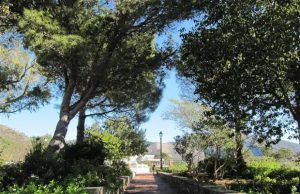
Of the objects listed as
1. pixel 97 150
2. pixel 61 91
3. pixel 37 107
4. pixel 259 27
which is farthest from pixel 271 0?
pixel 37 107

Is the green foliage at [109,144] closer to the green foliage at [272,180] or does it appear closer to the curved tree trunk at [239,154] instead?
the curved tree trunk at [239,154]

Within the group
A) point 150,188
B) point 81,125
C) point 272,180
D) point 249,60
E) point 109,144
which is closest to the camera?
point 249,60

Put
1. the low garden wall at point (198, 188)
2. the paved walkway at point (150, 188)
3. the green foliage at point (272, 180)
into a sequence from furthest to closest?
the paved walkway at point (150, 188) < the green foliage at point (272, 180) < the low garden wall at point (198, 188)

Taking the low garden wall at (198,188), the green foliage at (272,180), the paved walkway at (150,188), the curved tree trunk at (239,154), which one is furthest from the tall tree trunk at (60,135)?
the curved tree trunk at (239,154)

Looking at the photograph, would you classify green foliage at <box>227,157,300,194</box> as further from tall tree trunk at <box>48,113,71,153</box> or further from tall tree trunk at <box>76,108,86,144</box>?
tall tree trunk at <box>76,108,86,144</box>

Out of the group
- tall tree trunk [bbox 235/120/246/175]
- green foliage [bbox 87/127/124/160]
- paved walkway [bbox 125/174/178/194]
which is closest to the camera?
paved walkway [bbox 125/174/178/194]

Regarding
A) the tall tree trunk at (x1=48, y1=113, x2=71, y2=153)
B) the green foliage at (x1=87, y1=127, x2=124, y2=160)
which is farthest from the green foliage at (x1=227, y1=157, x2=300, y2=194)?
the green foliage at (x1=87, y1=127, x2=124, y2=160)

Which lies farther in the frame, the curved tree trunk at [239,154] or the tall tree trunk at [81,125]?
the tall tree trunk at [81,125]

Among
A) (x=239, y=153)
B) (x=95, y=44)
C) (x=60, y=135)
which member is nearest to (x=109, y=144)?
(x=239, y=153)

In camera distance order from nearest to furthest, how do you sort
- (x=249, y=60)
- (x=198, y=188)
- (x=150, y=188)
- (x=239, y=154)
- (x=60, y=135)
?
(x=249, y=60) → (x=198, y=188) → (x=60, y=135) → (x=239, y=154) → (x=150, y=188)

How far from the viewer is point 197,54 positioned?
46.0 ft

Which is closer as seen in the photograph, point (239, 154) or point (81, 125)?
point (81, 125)

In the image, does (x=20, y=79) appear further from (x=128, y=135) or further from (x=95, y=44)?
(x=128, y=135)

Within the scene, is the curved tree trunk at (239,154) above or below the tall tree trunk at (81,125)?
below
